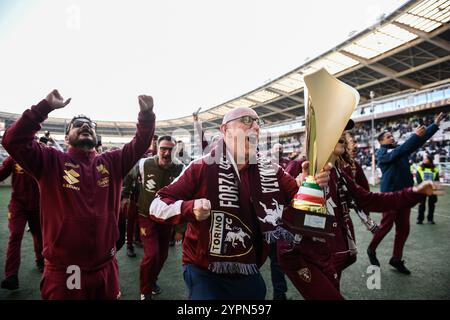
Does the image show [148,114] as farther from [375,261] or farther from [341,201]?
[375,261]

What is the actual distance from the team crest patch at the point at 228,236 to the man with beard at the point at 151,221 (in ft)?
5.14

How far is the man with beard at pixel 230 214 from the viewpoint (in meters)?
1.62

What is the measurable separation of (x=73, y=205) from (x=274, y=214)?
1.33m

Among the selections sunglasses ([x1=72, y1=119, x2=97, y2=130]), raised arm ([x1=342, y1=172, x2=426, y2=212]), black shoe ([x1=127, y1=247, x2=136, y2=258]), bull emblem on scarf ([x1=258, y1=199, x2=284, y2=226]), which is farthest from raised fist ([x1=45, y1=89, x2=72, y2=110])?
black shoe ([x1=127, y1=247, x2=136, y2=258])

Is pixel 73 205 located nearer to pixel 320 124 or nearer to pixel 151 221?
pixel 151 221

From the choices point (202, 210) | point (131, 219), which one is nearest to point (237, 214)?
point (202, 210)

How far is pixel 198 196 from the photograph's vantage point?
1771 mm

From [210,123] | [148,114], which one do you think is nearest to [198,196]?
[148,114]

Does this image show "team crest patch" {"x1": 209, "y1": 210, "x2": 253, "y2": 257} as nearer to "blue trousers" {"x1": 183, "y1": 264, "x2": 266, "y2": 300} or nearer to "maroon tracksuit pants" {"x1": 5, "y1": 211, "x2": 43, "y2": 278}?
"blue trousers" {"x1": 183, "y1": 264, "x2": 266, "y2": 300}

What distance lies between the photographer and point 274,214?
5.73ft

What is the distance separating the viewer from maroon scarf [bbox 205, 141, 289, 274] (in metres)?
1.62

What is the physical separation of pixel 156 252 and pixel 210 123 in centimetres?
4428

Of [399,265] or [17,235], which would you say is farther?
[399,265]

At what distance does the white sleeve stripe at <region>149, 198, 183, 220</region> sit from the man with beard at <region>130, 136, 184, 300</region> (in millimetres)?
1583
